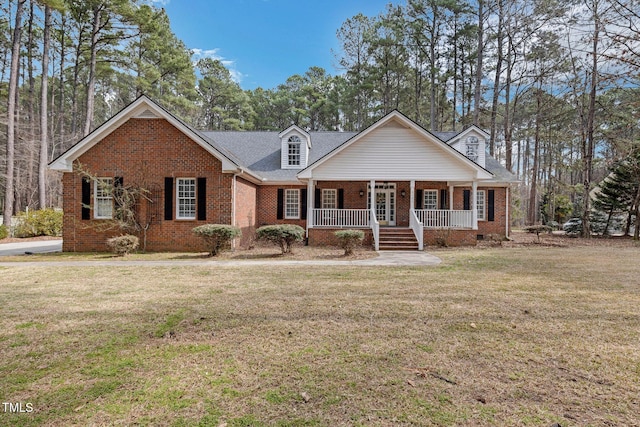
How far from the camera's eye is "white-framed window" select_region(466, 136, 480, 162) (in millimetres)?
17875

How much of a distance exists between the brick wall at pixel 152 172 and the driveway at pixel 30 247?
2296 millimetres

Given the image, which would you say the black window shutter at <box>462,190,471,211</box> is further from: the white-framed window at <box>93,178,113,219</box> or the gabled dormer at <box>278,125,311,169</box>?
the white-framed window at <box>93,178,113,219</box>

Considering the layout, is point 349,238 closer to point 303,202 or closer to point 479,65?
point 303,202

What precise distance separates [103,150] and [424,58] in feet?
89.8

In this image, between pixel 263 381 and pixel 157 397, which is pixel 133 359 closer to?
pixel 157 397

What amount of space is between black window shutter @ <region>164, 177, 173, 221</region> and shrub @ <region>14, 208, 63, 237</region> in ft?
39.6

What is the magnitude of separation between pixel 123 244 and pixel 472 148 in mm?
17916

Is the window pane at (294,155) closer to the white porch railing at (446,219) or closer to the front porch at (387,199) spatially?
the front porch at (387,199)

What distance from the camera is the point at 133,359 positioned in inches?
138

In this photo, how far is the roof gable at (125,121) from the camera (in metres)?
11.9

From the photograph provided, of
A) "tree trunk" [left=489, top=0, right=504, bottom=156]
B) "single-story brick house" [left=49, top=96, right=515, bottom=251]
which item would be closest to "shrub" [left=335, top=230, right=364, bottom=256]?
"single-story brick house" [left=49, top=96, right=515, bottom=251]

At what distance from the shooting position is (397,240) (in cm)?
1372

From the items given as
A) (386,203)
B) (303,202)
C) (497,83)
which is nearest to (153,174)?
(303,202)

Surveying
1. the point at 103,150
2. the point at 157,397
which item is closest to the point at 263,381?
the point at 157,397
